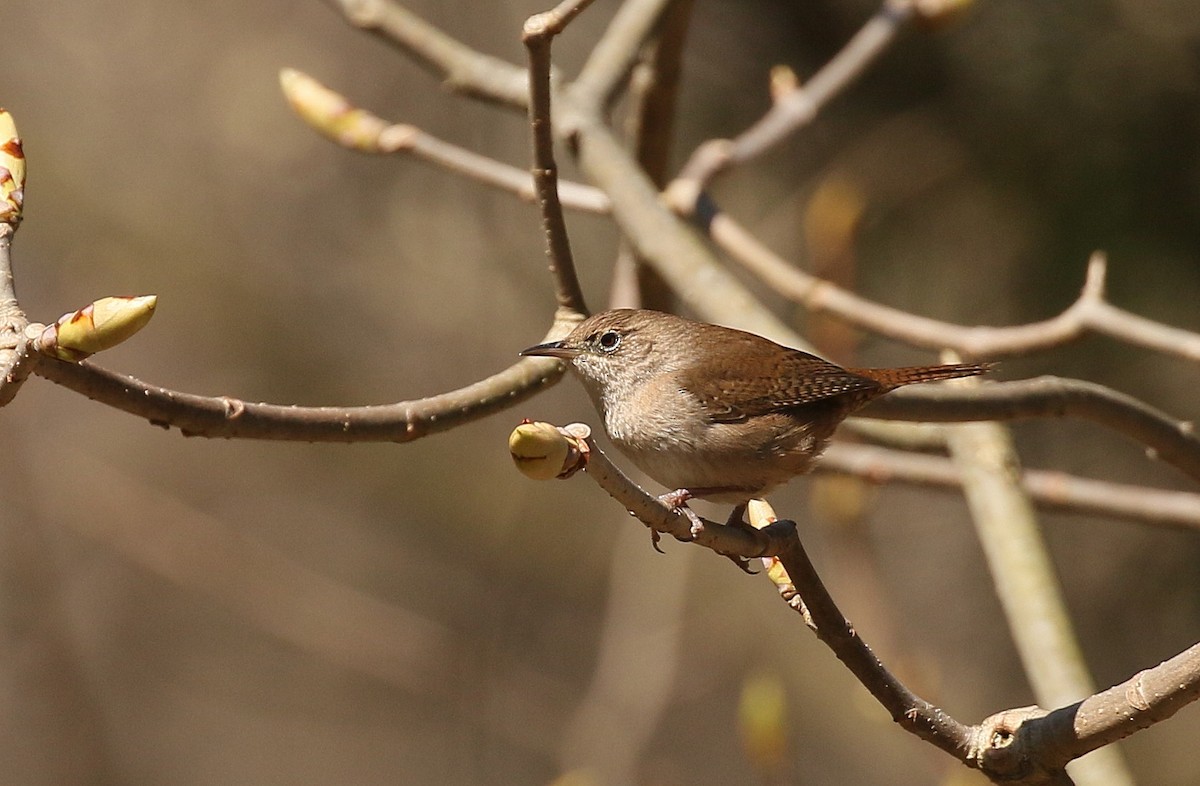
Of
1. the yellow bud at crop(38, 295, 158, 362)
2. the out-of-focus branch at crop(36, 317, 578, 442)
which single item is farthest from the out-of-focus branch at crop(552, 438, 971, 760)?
the yellow bud at crop(38, 295, 158, 362)

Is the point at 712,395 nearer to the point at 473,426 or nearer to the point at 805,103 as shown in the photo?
the point at 805,103

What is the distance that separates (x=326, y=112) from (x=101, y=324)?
1.53 m

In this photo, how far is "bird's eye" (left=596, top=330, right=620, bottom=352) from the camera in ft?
8.37

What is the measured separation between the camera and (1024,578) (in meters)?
2.56

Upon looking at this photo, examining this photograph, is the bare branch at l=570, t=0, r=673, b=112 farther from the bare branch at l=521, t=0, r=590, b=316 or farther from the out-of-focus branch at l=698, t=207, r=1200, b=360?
the bare branch at l=521, t=0, r=590, b=316

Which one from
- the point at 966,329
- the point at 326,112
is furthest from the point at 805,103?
the point at 326,112

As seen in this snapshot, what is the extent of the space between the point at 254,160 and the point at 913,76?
2990 mm

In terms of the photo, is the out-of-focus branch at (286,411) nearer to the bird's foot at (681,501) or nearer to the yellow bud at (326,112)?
the bird's foot at (681,501)

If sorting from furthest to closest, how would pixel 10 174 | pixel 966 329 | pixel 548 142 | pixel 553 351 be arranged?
pixel 966 329 → pixel 553 351 → pixel 548 142 → pixel 10 174

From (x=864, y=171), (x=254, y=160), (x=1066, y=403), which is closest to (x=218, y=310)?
(x=254, y=160)

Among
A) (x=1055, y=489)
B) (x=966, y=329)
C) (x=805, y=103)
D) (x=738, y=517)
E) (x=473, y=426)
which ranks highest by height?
(x=473, y=426)

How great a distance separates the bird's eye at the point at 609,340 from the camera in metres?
2.55

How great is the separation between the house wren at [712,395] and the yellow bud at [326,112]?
2.18 ft

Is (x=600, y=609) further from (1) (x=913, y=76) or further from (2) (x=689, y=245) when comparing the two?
(2) (x=689, y=245)
